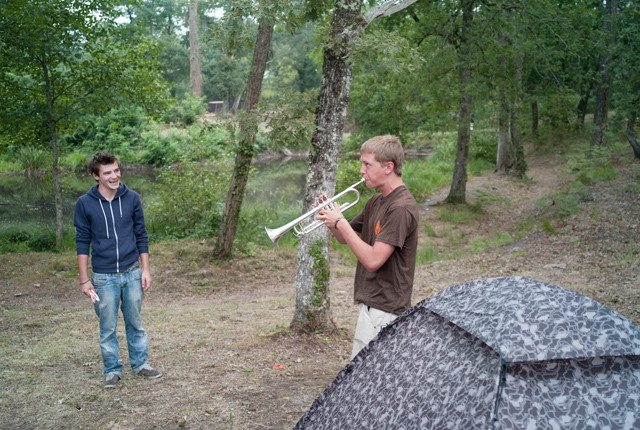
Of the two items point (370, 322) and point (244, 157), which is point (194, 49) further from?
point (370, 322)

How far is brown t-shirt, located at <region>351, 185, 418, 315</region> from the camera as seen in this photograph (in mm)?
2691

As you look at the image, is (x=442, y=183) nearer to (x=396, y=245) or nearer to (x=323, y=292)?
(x=323, y=292)

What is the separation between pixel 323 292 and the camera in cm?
489

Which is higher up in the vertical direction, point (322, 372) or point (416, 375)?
point (416, 375)

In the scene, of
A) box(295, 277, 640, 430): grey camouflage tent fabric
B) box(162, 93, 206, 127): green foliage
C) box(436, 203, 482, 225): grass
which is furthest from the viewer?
box(162, 93, 206, 127): green foliage

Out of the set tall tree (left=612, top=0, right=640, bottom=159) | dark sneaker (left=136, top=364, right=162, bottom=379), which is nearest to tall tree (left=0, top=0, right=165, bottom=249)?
dark sneaker (left=136, top=364, right=162, bottom=379)

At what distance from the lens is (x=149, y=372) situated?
397 cm

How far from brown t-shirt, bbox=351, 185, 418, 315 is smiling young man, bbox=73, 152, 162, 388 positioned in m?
1.83

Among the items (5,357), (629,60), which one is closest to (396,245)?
(5,357)

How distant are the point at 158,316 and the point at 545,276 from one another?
5.08 metres

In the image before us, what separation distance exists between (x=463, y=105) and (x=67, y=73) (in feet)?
28.3

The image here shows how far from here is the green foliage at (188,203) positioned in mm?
10336

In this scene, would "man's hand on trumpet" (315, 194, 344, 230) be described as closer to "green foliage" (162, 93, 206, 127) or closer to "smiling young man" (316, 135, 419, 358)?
"smiling young man" (316, 135, 419, 358)

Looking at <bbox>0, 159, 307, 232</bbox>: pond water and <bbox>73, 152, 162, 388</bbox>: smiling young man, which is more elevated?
<bbox>73, 152, 162, 388</bbox>: smiling young man
